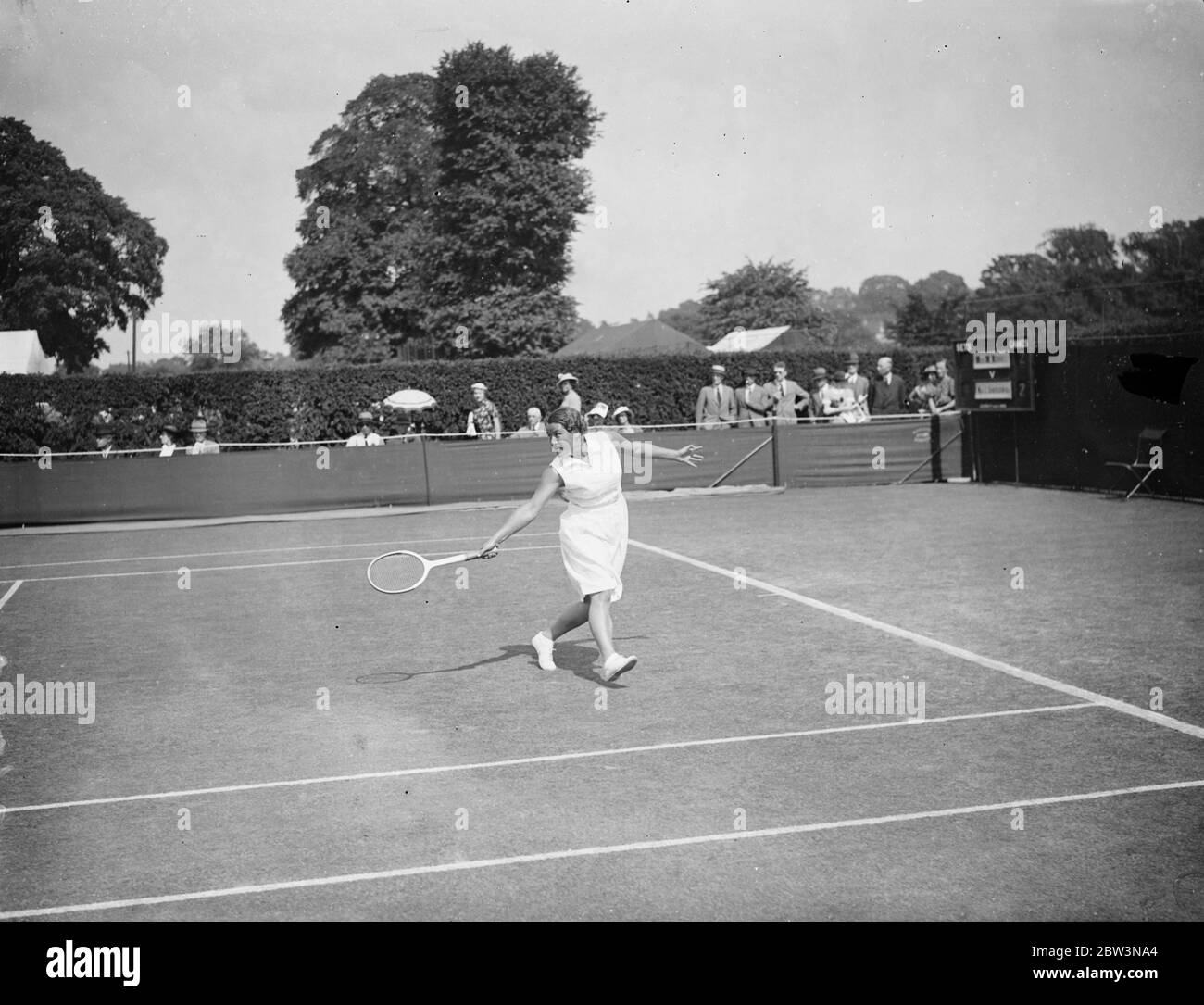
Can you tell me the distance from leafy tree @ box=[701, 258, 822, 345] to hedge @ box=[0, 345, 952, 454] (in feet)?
169

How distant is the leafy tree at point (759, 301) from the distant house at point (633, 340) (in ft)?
114

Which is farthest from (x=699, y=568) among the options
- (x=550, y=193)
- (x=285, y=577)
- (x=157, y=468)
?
(x=550, y=193)

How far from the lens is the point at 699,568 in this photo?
51.4 feet

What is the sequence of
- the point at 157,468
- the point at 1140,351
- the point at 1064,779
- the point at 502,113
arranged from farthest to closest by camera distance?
the point at 502,113
the point at 157,468
the point at 1140,351
the point at 1064,779

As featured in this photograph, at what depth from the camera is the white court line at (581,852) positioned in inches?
226

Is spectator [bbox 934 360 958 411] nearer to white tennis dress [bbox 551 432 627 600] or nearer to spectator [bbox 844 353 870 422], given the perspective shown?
spectator [bbox 844 353 870 422]

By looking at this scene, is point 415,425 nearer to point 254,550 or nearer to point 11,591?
point 254,550

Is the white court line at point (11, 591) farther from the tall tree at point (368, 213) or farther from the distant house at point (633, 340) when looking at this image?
the tall tree at point (368, 213)

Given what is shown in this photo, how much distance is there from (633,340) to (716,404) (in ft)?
98.1

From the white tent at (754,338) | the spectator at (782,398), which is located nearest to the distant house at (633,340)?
the white tent at (754,338)

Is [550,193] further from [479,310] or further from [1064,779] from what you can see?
[1064,779]

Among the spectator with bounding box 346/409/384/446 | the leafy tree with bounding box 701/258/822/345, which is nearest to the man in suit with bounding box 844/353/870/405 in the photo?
the spectator with bounding box 346/409/384/446

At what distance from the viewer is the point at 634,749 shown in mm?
8047

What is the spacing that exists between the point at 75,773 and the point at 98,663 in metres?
3.66
